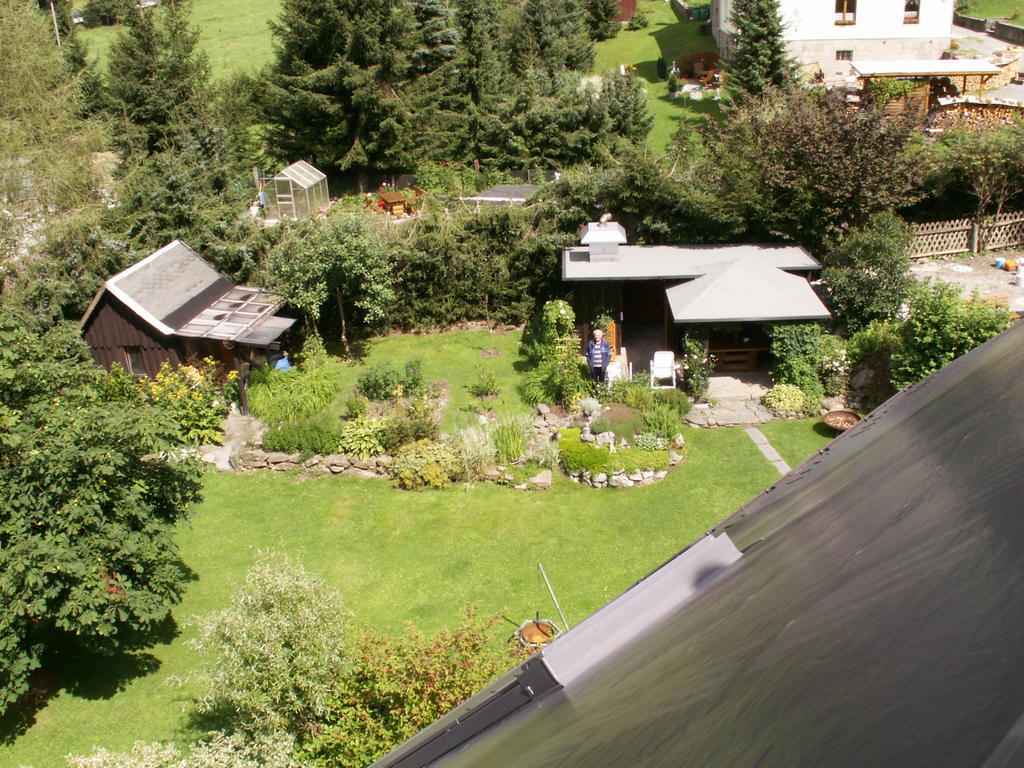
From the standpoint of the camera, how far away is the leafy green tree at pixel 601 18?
5188 centimetres

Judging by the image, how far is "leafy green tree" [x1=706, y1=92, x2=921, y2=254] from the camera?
17938 mm

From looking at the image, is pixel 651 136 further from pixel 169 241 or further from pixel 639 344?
pixel 169 241

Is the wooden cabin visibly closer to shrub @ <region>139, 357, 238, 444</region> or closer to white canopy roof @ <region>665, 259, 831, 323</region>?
shrub @ <region>139, 357, 238, 444</region>

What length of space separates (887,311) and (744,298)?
2.83 meters

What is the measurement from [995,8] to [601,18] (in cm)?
2198

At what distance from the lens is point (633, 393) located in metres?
15.5

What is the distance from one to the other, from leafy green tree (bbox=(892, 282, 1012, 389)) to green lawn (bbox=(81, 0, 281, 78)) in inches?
1491

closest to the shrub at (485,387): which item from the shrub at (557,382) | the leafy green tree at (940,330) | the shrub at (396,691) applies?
the shrub at (557,382)

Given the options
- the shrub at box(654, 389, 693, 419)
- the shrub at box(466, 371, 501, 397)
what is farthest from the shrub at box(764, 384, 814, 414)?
the shrub at box(466, 371, 501, 397)

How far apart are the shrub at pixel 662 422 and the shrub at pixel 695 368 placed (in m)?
1.22

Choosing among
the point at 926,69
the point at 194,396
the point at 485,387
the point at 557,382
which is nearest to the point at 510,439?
the point at 557,382

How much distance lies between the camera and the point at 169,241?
20125mm

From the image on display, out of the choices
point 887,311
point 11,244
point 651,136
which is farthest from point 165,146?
point 887,311

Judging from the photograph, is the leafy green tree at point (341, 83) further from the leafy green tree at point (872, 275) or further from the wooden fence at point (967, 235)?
the leafy green tree at point (872, 275)
